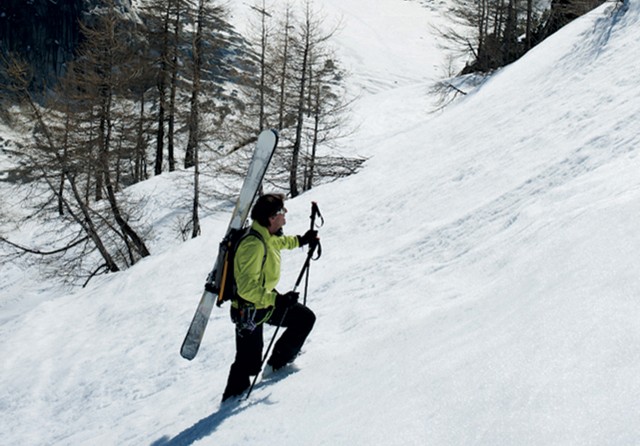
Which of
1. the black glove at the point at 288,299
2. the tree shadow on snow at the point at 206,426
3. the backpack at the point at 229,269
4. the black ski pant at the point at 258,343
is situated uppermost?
the backpack at the point at 229,269

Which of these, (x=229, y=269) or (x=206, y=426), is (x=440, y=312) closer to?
(x=229, y=269)

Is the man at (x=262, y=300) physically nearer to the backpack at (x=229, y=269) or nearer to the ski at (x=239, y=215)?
the backpack at (x=229, y=269)

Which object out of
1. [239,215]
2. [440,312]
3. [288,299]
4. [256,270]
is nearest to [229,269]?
[256,270]

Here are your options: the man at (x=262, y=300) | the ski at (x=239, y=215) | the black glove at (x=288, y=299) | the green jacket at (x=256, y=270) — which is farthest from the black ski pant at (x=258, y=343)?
the ski at (x=239, y=215)

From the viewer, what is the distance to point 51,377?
8.55 m

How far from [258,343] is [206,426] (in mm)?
859

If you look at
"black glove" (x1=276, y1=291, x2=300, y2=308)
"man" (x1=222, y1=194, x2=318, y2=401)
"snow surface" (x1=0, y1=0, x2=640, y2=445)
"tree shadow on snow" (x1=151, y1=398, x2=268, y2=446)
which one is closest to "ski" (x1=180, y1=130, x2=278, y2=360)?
"snow surface" (x1=0, y1=0, x2=640, y2=445)

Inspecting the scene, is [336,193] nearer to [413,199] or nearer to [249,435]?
[413,199]

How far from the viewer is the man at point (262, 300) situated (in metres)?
4.43

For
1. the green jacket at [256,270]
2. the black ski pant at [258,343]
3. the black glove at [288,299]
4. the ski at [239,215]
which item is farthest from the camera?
the ski at [239,215]

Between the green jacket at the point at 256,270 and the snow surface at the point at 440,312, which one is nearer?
the snow surface at the point at 440,312

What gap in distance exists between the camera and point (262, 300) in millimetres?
4484

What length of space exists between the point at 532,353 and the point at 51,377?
8130 mm

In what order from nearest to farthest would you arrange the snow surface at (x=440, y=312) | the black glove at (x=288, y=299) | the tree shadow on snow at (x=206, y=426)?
1. the snow surface at (x=440, y=312)
2. the tree shadow on snow at (x=206, y=426)
3. the black glove at (x=288, y=299)
